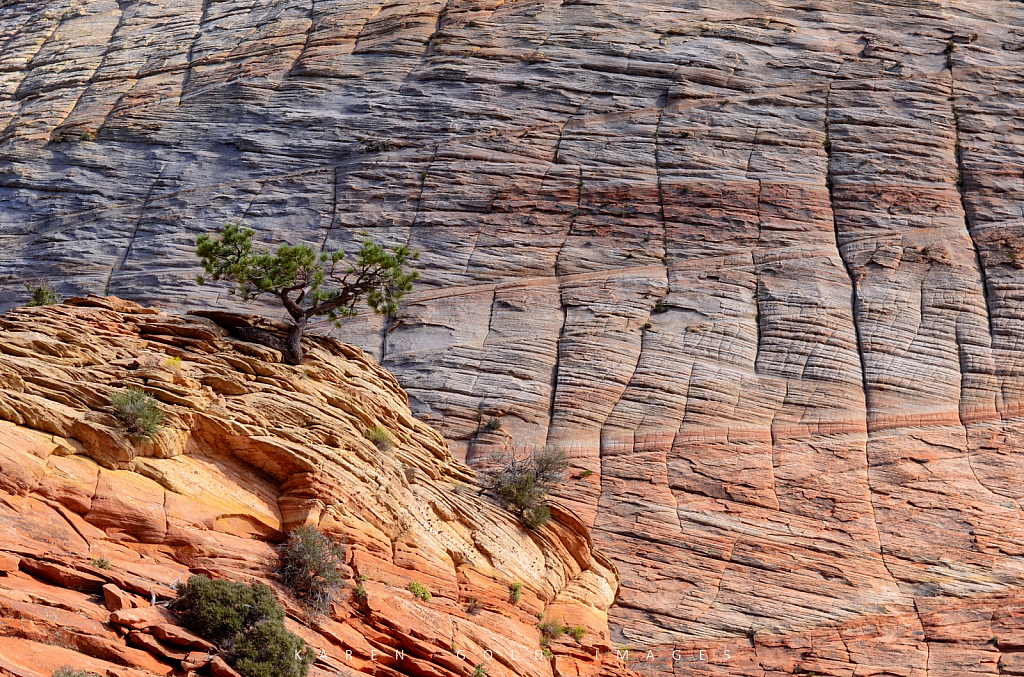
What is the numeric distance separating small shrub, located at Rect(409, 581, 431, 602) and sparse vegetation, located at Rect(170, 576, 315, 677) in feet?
10.4

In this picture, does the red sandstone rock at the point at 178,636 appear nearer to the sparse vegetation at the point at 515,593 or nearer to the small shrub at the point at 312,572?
the small shrub at the point at 312,572

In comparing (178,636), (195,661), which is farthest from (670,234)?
(195,661)

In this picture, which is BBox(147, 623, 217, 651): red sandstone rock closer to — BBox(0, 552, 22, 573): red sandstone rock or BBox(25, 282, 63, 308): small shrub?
BBox(0, 552, 22, 573): red sandstone rock

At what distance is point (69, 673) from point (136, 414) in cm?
512

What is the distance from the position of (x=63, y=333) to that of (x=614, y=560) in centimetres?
1234

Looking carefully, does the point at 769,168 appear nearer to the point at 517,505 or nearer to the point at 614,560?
the point at 614,560

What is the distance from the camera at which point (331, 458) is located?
52.5ft

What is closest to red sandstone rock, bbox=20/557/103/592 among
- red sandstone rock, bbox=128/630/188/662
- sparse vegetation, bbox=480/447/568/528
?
red sandstone rock, bbox=128/630/188/662

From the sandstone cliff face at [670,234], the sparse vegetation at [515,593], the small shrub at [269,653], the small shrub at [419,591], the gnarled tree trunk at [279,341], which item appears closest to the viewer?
the small shrub at [269,653]

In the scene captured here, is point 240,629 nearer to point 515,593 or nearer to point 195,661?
point 195,661

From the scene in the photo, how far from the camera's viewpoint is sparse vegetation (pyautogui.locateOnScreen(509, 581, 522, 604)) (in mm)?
17000

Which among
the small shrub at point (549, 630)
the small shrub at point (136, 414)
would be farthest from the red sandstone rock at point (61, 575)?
the small shrub at point (549, 630)

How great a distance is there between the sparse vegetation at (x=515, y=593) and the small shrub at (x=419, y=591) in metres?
2.06

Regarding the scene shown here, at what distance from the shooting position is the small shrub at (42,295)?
94.4 feet
